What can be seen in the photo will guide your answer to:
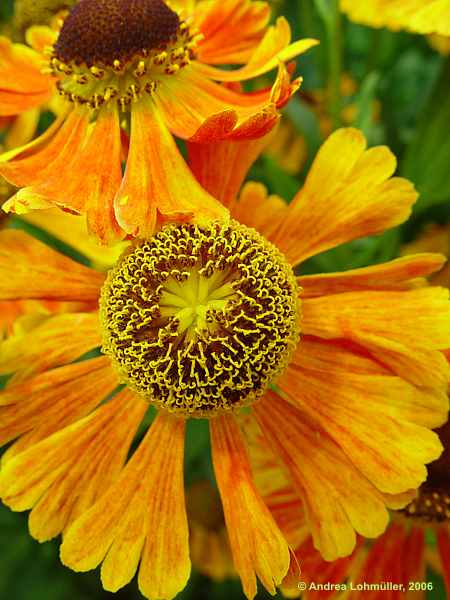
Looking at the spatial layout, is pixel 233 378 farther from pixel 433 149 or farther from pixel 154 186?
pixel 433 149

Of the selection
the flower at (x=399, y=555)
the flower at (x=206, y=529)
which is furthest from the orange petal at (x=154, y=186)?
the flower at (x=206, y=529)

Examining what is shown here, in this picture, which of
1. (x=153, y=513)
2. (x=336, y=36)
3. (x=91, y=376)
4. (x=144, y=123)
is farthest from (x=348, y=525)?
(x=336, y=36)

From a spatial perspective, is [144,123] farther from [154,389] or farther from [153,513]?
[153,513]

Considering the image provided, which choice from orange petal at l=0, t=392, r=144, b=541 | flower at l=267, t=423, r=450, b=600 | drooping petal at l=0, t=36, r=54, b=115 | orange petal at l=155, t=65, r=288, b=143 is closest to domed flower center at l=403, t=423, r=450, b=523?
flower at l=267, t=423, r=450, b=600

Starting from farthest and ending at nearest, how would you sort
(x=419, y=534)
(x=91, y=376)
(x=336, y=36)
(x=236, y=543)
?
(x=336, y=36) → (x=419, y=534) → (x=91, y=376) → (x=236, y=543)

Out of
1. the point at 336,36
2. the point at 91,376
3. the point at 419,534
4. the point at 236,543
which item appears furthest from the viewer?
the point at 336,36

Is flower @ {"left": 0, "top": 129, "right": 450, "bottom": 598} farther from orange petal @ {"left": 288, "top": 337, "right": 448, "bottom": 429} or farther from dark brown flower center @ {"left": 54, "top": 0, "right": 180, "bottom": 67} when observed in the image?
dark brown flower center @ {"left": 54, "top": 0, "right": 180, "bottom": 67}

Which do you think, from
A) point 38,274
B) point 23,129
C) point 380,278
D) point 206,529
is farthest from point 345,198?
point 206,529
